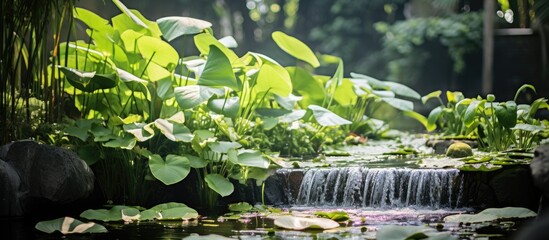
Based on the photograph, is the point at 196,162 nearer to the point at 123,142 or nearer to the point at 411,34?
the point at 123,142

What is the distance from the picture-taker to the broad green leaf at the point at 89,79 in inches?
187

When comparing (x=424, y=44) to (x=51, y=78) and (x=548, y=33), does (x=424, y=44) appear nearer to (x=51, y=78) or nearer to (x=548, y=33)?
(x=548, y=33)

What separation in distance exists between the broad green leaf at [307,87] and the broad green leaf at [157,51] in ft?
5.70

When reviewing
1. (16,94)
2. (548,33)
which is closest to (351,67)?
(548,33)

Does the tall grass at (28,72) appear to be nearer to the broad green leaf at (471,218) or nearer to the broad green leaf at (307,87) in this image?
the broad green leaf at (307,87)

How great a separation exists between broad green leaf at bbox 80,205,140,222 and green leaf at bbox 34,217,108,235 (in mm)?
331

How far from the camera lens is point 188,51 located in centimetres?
1795

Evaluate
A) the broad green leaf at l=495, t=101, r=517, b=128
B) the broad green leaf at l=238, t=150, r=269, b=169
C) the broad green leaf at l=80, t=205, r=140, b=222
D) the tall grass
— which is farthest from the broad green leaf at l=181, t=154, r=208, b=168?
the broad green leaf at l=495, t=101, r=517, b=128

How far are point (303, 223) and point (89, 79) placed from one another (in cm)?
175

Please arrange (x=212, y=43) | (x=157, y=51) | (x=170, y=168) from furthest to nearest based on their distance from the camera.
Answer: (x=212, y=43), (x=157, y=51), (x=170, y=168)

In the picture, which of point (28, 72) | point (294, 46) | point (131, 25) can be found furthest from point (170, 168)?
point (294, 46)

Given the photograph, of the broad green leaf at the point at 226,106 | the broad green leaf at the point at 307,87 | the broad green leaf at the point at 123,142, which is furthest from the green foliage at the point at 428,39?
the broad green leaf at the point at 123,142

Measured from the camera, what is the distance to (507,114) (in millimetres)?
5176

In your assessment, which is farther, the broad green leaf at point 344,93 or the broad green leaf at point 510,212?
the broad green leaf at point 344,93
